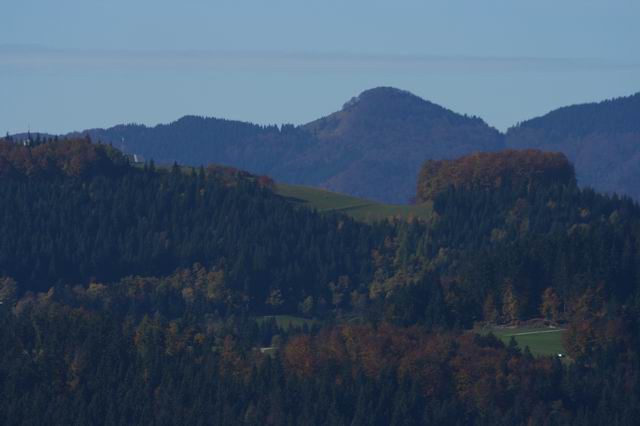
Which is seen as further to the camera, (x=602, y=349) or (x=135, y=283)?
(x=135, y=283)

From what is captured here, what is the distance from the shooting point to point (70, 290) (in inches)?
7441

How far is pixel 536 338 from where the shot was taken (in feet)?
479

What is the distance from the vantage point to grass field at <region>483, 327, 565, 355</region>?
13875 cm

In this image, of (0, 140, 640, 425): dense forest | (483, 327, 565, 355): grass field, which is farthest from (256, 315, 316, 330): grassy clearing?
(483, 327, 565, 355): grass field

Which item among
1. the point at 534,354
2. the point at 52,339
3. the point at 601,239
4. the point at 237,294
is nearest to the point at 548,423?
the point at 534,354

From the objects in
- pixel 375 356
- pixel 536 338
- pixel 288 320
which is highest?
pixel 375 356

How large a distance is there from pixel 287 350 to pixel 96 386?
14.3m

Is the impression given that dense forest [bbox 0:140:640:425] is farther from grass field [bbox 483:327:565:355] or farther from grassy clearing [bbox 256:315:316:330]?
grass field [bbox 483:327:565:355]

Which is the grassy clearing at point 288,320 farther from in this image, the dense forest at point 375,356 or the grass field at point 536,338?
the grass field at point 536,338

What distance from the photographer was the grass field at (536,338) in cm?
13875

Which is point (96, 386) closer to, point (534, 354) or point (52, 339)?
point (52, 339)

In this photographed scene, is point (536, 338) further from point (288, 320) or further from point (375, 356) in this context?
point (288, 320)

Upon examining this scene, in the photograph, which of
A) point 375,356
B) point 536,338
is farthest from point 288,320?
point 375,356

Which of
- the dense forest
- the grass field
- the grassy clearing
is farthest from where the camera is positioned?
the grassy clearing
